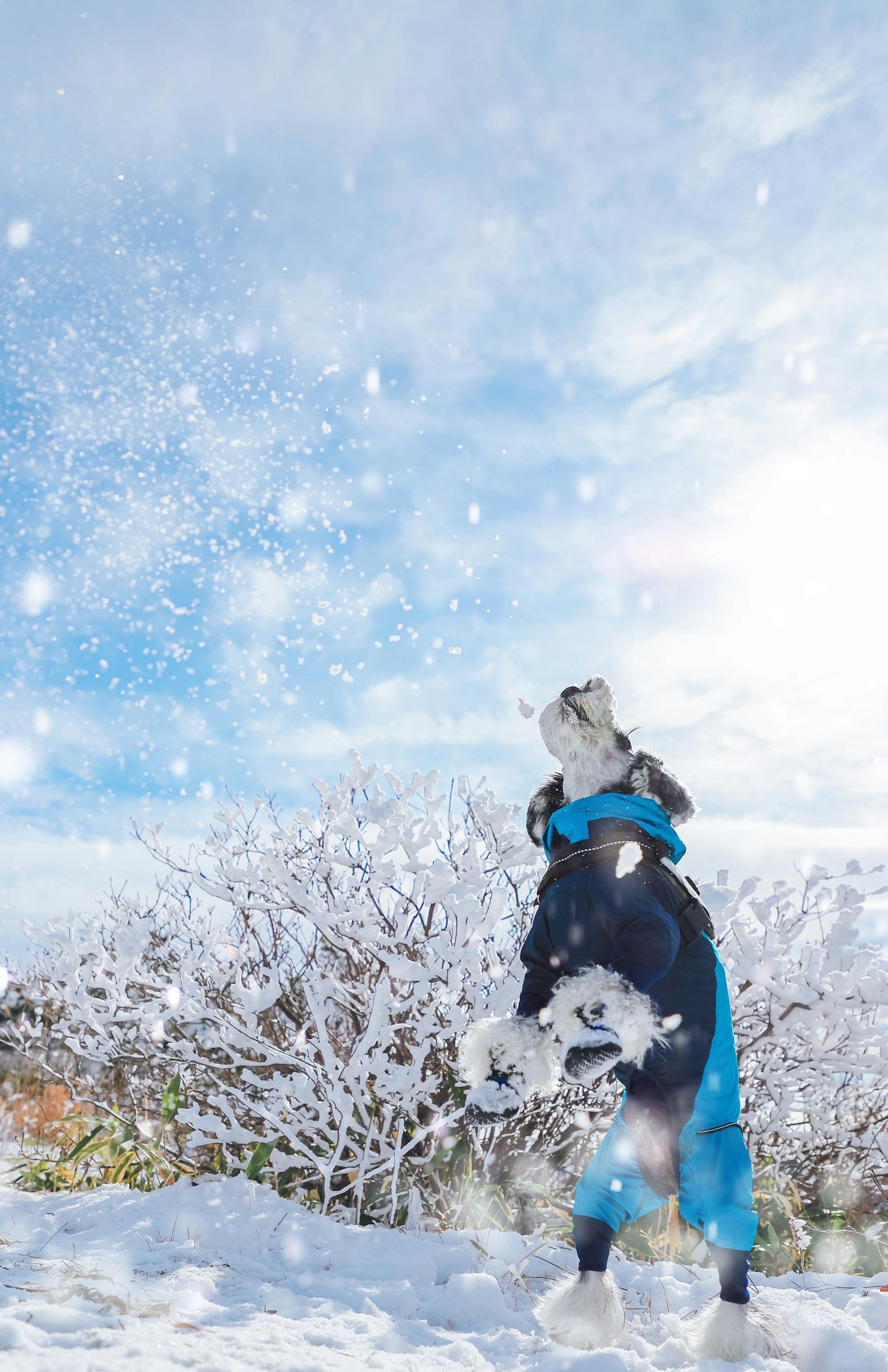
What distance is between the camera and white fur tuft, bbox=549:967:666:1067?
1893mm

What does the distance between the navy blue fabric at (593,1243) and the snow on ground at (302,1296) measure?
0.18 metres

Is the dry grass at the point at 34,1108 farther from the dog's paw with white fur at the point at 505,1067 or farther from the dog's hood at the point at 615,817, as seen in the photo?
the dog's hood at the point at 615,817

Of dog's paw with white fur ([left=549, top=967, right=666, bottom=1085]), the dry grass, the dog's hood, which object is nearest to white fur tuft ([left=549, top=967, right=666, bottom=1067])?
dog's paw with white fur ([left=549, top=967, right=666, bottom=1085])

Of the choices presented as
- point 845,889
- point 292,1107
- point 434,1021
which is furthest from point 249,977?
point 845,889

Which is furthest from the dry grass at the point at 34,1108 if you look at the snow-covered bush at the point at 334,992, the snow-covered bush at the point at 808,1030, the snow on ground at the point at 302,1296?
the snow-covered bush at the point at 808,1030

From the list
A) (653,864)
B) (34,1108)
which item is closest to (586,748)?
(653,864)

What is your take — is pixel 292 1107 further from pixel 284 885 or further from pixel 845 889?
pixel 845 889

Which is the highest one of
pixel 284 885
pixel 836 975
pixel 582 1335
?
pixel 284 885

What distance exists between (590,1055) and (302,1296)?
1067 millimetres

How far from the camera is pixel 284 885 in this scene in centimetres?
355

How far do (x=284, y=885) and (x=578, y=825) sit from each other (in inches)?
65.5

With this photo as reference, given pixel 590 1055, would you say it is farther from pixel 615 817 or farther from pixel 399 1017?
pixel 399 1017

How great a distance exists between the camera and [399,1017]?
3.62 meters

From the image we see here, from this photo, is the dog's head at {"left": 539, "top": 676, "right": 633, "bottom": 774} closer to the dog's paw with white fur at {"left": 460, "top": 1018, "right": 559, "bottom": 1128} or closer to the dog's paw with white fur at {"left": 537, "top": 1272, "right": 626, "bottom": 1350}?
the dog's paw with white fur at {"left": 460, "top": 1018, "right": 559, "bottom": 1128}
